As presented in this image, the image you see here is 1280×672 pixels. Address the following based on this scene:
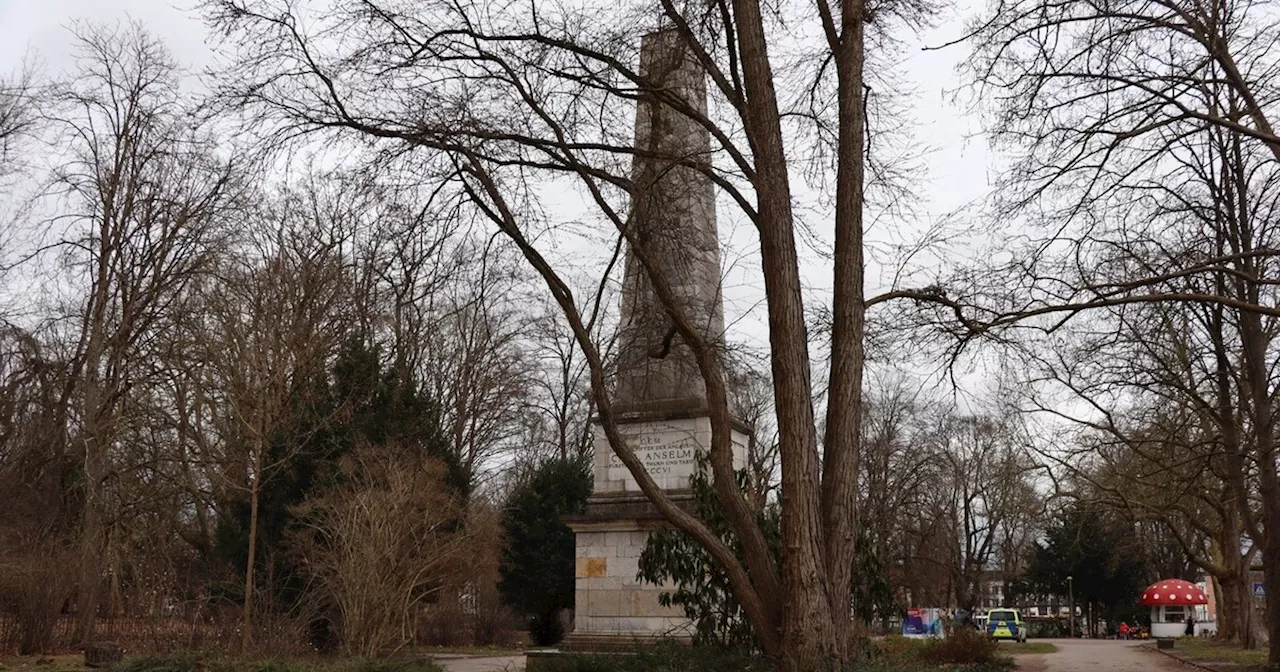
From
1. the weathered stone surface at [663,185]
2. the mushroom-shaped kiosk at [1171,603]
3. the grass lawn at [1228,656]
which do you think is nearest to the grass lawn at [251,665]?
the weathered stone surface at [663,185]

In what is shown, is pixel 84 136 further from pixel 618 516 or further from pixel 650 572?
pixel 650 572

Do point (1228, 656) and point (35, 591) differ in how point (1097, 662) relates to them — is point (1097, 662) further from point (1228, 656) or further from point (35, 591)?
point (35, 591)

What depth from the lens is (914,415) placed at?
47219mm

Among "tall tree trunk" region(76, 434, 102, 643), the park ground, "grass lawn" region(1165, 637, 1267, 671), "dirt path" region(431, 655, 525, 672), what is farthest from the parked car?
"tall tree trunk" region(76, 434, 102, 643)

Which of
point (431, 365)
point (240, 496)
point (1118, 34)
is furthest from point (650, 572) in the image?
point (431, 365)

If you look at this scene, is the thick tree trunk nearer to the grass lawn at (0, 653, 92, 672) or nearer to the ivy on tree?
the ivy on tree

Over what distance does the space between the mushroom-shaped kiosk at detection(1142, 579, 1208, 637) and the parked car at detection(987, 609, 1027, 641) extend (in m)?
7.99

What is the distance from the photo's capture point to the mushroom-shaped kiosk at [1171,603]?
46.4 m

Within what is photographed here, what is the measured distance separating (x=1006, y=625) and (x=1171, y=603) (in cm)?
954

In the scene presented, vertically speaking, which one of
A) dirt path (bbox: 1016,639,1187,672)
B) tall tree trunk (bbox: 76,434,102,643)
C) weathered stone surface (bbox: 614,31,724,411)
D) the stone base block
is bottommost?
dirt path (bbox: 1016,639,1187,672)

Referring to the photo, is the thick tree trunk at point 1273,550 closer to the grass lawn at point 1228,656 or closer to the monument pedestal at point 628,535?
the grass lawn at point 1228,656

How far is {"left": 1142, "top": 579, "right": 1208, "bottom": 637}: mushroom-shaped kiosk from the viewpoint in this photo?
152 feet

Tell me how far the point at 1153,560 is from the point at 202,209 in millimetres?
51734

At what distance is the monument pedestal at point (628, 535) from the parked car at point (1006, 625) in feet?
96.0
